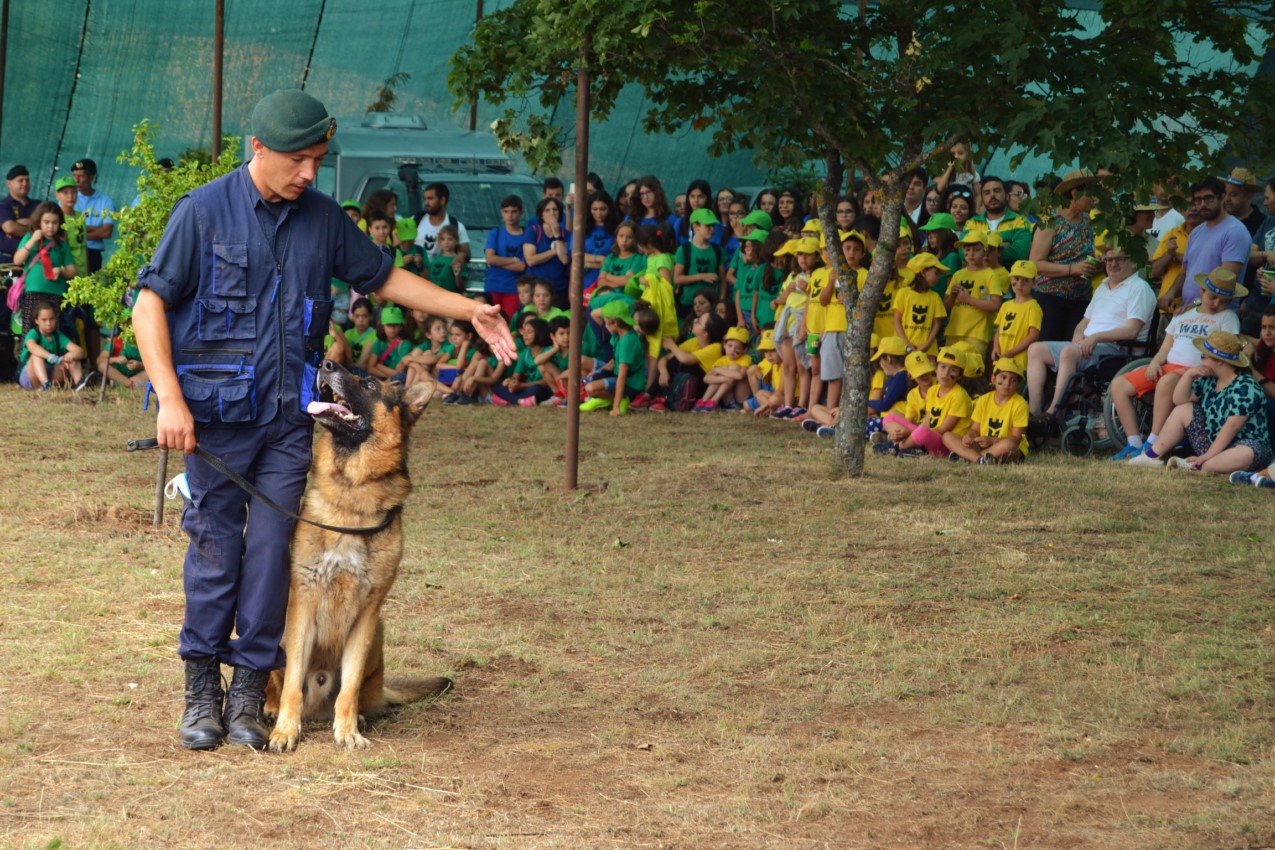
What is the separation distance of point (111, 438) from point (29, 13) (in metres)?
8.84

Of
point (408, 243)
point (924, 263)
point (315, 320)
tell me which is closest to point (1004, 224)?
point (924, 263)

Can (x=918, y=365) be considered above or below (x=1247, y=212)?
below

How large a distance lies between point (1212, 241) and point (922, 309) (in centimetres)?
233

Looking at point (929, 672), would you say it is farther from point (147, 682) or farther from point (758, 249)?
point (758, 249)

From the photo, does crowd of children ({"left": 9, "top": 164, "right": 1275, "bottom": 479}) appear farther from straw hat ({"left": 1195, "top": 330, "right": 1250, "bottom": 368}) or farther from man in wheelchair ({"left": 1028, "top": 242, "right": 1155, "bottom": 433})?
straw hat ({"left": 1195, "top": 330, "right": 1250, "bottom": 368})

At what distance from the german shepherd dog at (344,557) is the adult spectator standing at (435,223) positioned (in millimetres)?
10283

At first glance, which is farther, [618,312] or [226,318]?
[618,312]

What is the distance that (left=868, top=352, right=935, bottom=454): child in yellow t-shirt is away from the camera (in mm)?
11586

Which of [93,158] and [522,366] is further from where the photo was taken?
[93,158]

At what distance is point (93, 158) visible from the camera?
57.8 ft

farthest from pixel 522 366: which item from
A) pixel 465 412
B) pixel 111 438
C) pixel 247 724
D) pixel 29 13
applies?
pixel 247 724

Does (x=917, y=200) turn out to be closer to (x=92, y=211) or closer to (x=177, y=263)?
(x=92, y=211)

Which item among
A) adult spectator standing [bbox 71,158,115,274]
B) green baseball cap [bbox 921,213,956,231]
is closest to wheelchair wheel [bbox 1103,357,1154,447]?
green baseball cap [bbox 921,213,956,231]

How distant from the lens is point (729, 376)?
45.0 feet
